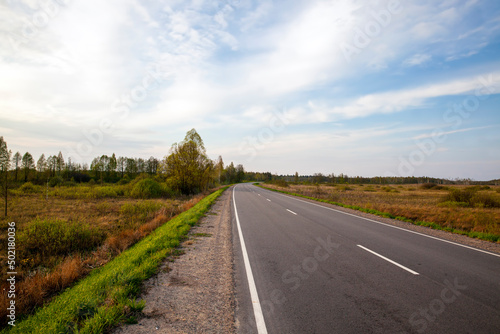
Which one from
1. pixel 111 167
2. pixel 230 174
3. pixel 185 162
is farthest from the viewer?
pixel 230 174

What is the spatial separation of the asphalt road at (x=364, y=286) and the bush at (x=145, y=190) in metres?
33.0

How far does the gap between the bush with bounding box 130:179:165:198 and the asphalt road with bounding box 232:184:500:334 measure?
3301cm

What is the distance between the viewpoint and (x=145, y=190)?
37312 mm

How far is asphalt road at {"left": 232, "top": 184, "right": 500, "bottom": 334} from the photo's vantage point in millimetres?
3482

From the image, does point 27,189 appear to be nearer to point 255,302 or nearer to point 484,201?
point 255,302

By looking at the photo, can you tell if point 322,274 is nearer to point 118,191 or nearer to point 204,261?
point 204,261

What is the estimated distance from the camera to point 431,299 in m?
4.19

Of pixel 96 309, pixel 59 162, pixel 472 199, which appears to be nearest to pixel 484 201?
pixel 472 199

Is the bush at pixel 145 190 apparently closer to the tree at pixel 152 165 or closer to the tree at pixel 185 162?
the tree at pixel 185 162

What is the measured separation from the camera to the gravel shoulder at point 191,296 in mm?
3412

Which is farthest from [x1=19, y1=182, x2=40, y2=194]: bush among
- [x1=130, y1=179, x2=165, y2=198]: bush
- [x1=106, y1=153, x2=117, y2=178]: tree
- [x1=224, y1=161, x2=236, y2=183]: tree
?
[x1=224, y1=161, x2=236, y2=183]: tree

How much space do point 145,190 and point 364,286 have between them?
123 feet

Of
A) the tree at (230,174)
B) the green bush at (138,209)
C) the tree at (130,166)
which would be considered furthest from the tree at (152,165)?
the green bush at (138,209)

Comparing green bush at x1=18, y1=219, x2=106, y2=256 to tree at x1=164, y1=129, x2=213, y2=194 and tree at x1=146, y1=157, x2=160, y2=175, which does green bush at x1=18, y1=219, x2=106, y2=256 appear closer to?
tree at x1=164, y1=129, x2=213, y2=194
